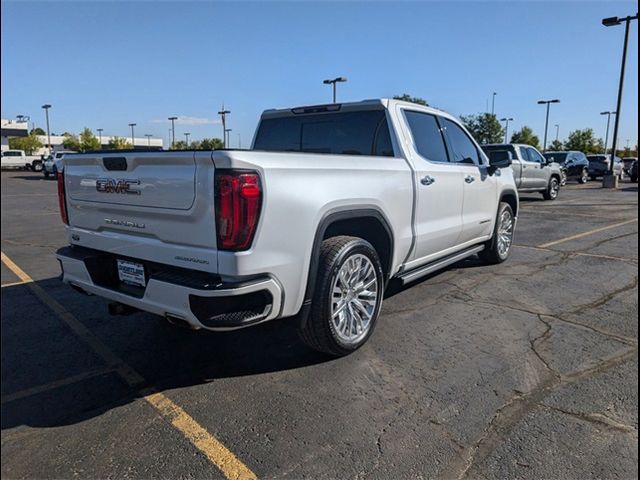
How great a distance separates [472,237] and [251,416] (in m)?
3.77

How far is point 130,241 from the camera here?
10.6 ft

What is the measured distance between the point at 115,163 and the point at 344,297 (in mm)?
1842

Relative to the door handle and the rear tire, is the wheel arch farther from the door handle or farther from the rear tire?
the rear tire

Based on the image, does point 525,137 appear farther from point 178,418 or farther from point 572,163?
point 178,418

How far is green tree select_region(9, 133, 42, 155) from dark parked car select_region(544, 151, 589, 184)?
66.2 m

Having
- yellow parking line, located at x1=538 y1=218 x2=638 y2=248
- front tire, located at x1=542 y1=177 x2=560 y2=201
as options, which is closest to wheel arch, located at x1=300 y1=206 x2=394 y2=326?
yellow parking line, located at x1=538 y1=218 x2=638 y2=248

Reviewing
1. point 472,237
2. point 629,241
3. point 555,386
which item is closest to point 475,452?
point 555,386

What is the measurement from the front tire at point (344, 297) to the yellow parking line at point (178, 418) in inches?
38.1

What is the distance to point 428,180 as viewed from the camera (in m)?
4.53

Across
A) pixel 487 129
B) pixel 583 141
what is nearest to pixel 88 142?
pixel 487 129

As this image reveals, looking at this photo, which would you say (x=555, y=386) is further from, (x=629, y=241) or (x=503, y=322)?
(x=629, y=241)

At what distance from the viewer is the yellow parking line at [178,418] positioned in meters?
2.44

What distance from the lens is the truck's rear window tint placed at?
14.9ft

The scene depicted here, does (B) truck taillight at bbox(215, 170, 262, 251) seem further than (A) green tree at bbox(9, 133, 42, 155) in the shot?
No
